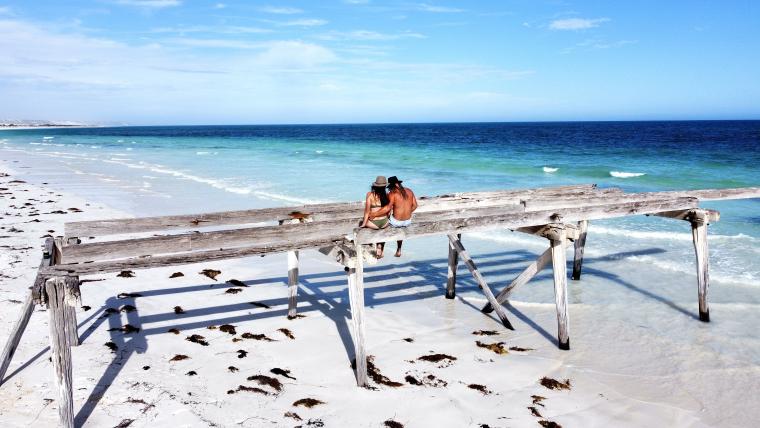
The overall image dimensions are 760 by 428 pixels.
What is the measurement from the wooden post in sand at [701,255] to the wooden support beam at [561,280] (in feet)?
9.90

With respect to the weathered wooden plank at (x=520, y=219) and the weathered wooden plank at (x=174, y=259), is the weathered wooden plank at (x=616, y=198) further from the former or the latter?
the weathered wooden plank at (x=174, y=259)

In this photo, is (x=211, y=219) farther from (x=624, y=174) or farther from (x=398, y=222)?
(x=624, y=174)

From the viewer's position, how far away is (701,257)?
30.9 feet

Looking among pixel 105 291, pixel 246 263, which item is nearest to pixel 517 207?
pixel 246 263

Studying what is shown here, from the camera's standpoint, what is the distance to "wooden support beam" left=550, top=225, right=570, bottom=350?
A: 785 cm

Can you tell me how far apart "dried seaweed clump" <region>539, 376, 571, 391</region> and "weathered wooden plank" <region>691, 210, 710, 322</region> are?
3840mm

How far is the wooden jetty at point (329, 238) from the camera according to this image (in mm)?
5266

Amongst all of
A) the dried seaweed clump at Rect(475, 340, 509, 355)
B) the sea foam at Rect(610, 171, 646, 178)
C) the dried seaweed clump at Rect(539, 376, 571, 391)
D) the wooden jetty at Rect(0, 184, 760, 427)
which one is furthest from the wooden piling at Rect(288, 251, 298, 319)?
the sea foam at Rect(610, 171, 646, 178)

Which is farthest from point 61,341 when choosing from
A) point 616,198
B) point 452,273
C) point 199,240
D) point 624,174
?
point 624,174

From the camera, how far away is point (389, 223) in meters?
7.70

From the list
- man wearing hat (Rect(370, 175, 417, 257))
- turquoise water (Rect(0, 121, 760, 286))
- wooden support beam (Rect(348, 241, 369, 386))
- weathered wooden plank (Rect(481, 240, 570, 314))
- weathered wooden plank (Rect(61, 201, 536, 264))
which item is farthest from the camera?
turquoise water (Rect(0, 121, 760, 286))

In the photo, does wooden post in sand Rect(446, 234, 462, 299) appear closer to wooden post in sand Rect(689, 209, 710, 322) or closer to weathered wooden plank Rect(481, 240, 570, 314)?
weathered wooden plank Rect(481, 240, 570, 314)

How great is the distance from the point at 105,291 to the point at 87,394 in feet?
13.6

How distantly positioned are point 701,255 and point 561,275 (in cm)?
325
